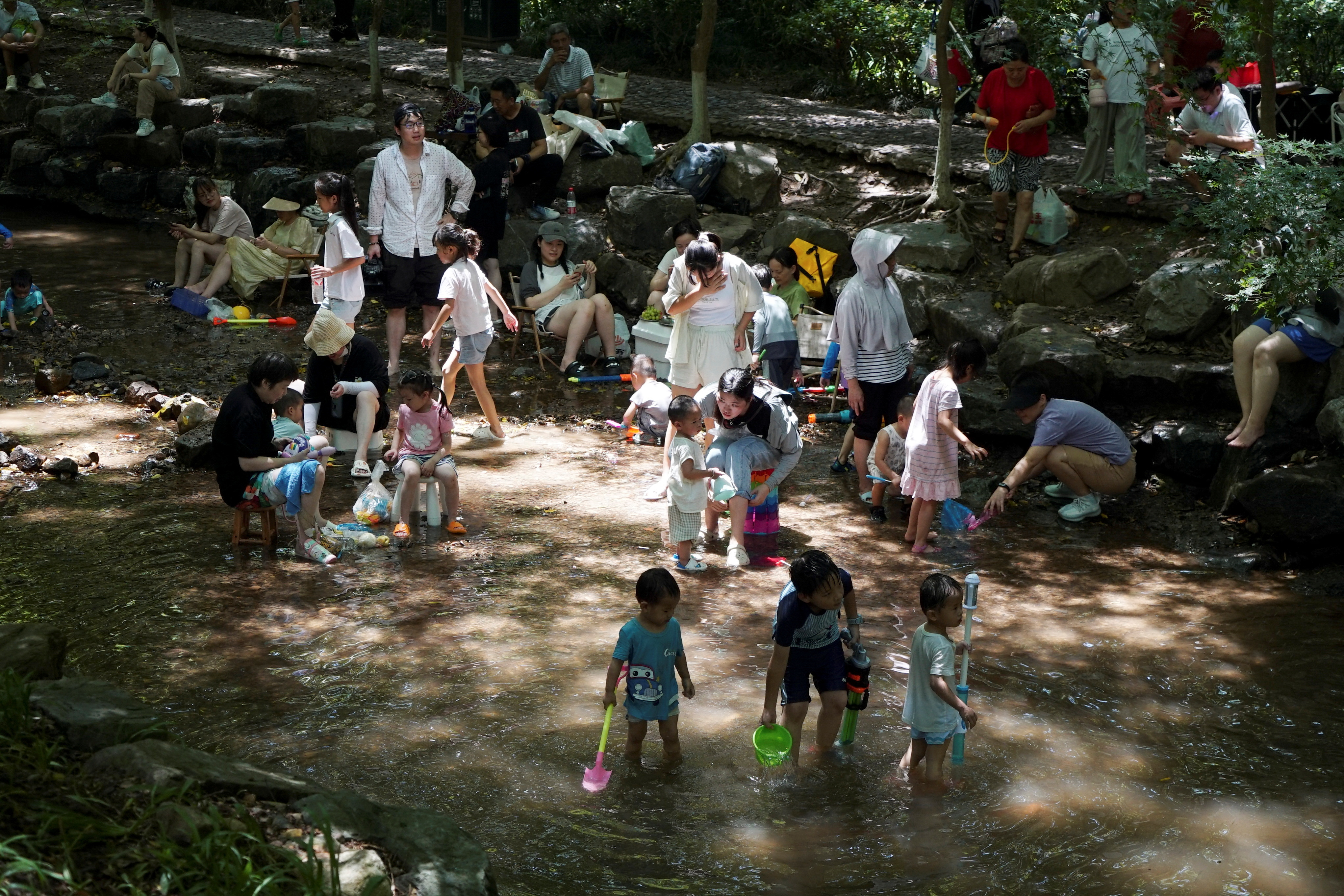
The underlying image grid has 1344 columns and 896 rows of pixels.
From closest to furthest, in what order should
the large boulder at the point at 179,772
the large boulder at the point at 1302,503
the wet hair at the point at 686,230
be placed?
the large boulder at the point at 179,772 → the large boulder at the point at 1302,503 → the wet hair at the point at 686,230

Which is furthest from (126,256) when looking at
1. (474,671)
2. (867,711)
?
(867,711)

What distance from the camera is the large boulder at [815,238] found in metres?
11.6

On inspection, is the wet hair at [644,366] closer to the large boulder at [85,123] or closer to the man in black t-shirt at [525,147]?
the man in black t-shirt at [525,147]

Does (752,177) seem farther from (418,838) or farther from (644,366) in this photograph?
(418,838)

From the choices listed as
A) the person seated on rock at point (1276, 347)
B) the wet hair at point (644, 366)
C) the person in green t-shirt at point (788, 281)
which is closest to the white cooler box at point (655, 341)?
the wet hair at point (644, 366)

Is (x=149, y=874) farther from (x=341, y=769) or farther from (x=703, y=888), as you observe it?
(x=703, y=888)

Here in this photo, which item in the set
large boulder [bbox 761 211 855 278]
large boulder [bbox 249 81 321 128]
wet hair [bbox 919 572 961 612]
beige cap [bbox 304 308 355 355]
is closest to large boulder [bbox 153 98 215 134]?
large boulder [bbox 249 81 321 128]

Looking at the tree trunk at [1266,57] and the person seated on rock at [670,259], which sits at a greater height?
the tree trunk at [1266,57]

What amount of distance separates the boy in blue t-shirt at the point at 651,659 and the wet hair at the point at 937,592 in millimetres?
998

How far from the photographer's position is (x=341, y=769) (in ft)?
16.8

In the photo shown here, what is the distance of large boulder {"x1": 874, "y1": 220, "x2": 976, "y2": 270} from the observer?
1104cm

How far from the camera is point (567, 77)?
13.9 m

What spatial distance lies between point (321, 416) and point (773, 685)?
4313 millimetres

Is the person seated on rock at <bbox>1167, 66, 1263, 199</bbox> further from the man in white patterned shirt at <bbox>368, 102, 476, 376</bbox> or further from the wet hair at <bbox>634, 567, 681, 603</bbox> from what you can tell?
the wet hair at <bbox>634, 567, 681, 603</bbox>
